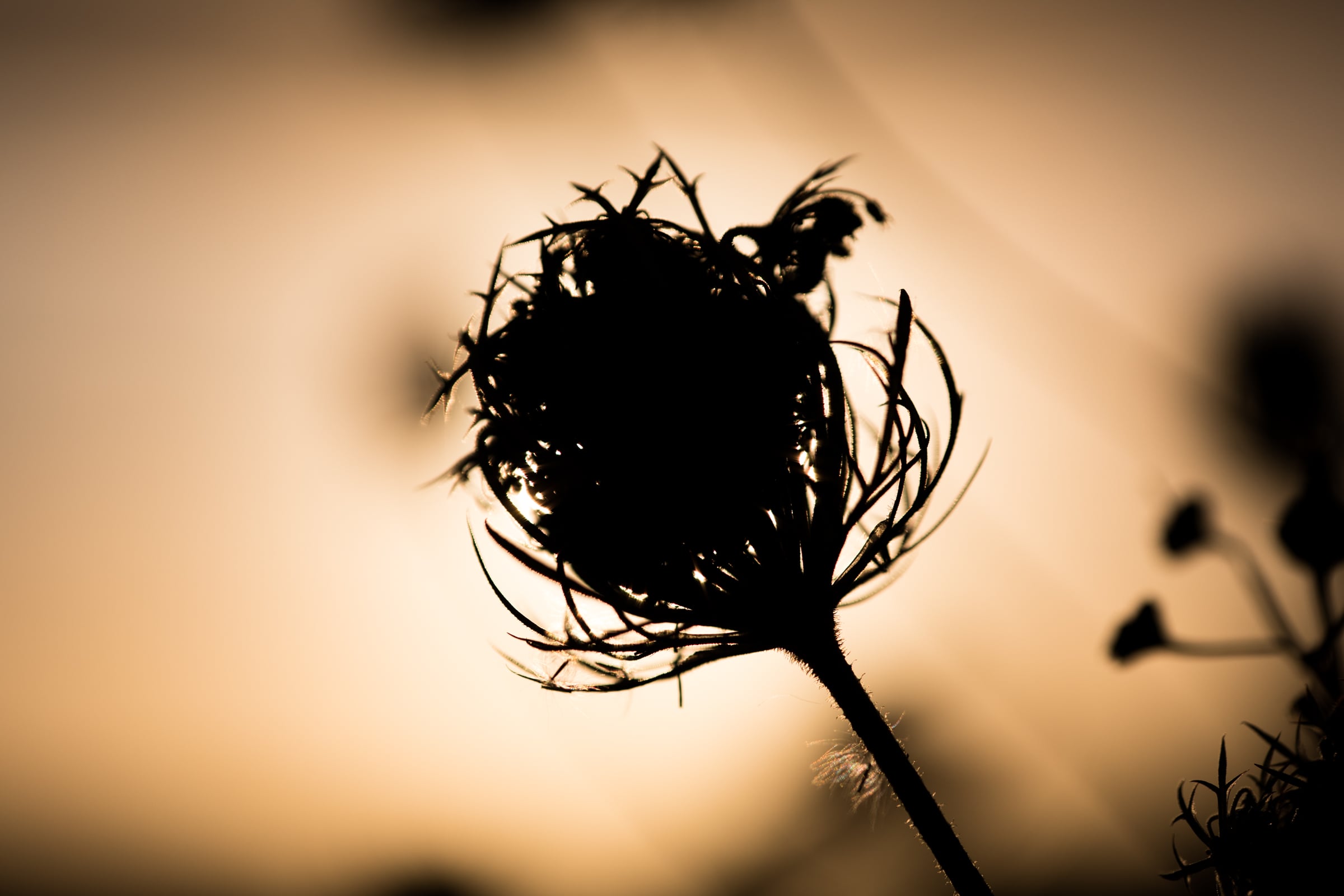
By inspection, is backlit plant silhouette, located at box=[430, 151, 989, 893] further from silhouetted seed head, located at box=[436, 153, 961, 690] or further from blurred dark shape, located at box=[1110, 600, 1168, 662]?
blurred dark shape, located at box=[1110, 600, 1168, 662]

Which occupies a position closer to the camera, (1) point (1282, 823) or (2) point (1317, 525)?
(1) point (1282, 823)

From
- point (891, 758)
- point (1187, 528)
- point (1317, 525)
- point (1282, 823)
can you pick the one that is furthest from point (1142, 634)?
point (891, 758)

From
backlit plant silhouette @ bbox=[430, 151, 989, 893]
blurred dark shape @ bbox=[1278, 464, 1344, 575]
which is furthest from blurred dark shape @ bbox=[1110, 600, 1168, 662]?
backlit plant silhouette @ bbox=[430, 151, 989, 893]

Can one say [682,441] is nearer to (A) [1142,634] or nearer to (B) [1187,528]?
(A) [1142,634]

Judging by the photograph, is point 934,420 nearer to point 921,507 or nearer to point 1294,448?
point 921,507

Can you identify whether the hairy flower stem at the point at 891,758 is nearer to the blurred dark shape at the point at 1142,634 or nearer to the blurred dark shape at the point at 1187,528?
the blurred dark shape at the point at 1142,634

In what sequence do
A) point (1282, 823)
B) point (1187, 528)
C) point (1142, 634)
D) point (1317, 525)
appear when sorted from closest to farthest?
point (1282, 823) → point (1317, 525) → point (1142, 634) → point (1187, 528)
